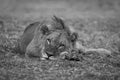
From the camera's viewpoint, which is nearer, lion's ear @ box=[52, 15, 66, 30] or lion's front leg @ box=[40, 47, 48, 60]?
lion's front leg @ box=[40, 47, 48, 60]

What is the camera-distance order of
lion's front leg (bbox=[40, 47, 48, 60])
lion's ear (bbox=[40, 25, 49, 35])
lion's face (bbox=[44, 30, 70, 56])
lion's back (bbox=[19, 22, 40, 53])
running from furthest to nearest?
lion's back (bbox=[19, 22, 40, 53]), lion's ear (bbox=[40, 25, 49, 35]), lion's front leg (bbox=[40, 47, 48, 60]), lion's face (bbox=[44, 30, 70, 56])

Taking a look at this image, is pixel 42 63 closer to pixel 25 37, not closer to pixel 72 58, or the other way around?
pixel 72 58

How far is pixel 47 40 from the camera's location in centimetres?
779

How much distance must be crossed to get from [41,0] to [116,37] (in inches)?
905

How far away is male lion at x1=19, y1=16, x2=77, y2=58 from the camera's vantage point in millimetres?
7664

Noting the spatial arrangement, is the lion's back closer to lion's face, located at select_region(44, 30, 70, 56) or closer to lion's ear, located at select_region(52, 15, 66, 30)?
lion's ear, located at select_region(52, 15, 66, 30)

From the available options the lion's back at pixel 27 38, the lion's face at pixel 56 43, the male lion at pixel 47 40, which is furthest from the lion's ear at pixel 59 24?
the lion's back at pixel 27 38

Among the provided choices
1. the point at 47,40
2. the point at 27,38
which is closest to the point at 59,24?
the point at 47,40

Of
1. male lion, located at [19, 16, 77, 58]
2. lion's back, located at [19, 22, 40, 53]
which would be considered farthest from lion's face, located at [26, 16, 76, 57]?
lion's back, located at [19, 22, 40, 53]

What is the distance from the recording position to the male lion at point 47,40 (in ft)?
25.1

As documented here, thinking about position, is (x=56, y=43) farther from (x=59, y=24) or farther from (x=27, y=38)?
(x=27, y=38)

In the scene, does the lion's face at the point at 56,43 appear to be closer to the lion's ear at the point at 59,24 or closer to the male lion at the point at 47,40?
the male lion at the point at 47,40

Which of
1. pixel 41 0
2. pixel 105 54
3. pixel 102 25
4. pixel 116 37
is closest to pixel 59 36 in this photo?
pixel 105 54

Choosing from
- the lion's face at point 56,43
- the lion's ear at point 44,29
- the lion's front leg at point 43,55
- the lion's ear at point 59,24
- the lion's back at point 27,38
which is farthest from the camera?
the lion's back at point 27,38
